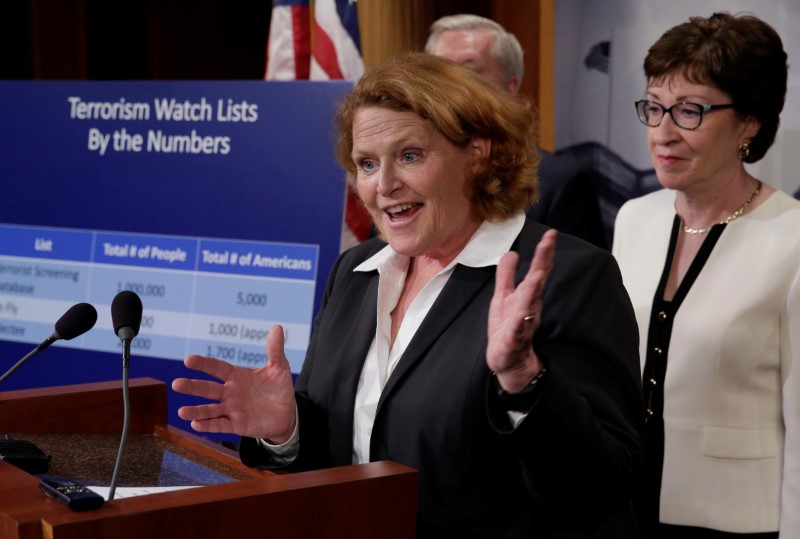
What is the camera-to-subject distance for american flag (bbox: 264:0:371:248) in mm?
3486

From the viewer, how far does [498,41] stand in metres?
3.34

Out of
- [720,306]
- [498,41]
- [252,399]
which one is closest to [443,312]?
[252,399]

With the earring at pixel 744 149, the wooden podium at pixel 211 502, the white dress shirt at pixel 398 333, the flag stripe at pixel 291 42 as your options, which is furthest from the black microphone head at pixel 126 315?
the flag stripe at pixel 291 42

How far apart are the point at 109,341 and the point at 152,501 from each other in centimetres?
238

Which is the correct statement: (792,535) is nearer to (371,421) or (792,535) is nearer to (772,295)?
(772,295)

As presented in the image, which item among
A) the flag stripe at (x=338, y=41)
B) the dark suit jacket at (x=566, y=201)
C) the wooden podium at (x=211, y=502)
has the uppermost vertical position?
the flag stripe at (x=338, y=41)

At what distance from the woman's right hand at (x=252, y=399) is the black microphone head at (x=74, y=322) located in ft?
0.68

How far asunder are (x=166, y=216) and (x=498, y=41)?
4.09 ft

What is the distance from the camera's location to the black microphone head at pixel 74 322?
71.9 inches

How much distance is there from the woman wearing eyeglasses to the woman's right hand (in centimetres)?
102

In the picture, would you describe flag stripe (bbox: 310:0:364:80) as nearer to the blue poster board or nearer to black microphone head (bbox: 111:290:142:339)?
the blue poster board

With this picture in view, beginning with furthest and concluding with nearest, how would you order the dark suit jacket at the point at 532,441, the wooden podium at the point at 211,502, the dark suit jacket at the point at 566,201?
the dark suit jacket at the point at 566,201 < the dark suit jacket at the point at 532,441 < the wooden podium at the point at 211,502

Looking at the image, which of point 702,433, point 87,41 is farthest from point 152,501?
point 87,41

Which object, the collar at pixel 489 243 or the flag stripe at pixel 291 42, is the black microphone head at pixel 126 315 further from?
the flag stripe at pixel 291 42
